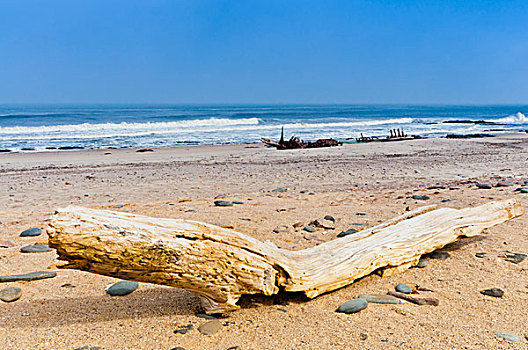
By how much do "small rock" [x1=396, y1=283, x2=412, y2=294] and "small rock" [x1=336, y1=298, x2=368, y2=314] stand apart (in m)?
0.43

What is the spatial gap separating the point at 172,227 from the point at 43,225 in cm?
370

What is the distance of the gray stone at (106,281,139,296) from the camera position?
3.51m

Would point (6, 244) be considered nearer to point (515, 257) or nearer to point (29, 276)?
point (29, 276)

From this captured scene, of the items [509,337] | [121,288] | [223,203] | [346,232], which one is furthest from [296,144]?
[509,337]

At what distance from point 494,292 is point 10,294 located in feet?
13.0

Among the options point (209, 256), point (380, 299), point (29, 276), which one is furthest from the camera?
point (29, 276)

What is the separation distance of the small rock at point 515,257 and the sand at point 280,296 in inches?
2.3

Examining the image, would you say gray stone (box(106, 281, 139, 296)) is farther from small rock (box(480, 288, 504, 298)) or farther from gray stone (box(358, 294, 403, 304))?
small rock (box(480, 288, 504, 298))

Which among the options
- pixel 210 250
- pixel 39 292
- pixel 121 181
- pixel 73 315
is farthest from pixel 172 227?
pixel 121 181

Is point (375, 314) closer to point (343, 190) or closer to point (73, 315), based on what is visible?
point (73, 315)

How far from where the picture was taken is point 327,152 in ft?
53.7

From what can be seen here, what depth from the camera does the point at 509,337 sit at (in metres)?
2.74

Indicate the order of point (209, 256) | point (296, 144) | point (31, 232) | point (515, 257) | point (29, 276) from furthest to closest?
point (296, 144)
point (31, 232)
point (515, 257)
point (29, 276)
point (209, 256)

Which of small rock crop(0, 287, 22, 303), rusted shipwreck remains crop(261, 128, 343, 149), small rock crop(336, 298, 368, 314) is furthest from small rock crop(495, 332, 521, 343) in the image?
rusted shipwreck remains crop(261, 128, 343, 149)
